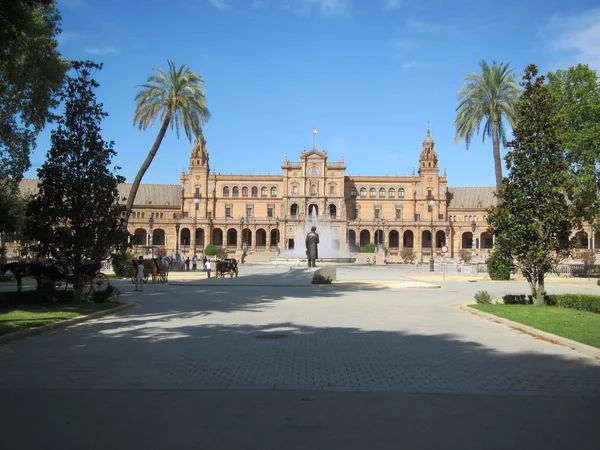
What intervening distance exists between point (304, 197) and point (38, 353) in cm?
9160

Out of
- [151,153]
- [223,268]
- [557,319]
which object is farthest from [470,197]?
[557,319]

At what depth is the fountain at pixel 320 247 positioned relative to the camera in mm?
62938

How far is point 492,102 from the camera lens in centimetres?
3500

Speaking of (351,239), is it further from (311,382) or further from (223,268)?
(311,382)

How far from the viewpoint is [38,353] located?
Answer: 8.64m

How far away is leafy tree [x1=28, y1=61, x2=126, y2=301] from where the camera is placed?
15.8m

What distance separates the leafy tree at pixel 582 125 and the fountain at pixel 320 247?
28076 millimetres

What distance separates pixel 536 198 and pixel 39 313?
572 inches

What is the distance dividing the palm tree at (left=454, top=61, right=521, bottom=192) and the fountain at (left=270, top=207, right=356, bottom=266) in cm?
2629

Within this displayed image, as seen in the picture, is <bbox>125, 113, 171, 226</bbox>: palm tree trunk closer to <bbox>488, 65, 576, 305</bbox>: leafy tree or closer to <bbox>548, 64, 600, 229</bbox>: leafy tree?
<bbox>488, 65, 576, 305</bbox>: leafy tree

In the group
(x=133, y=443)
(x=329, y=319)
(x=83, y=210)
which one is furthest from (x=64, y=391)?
(x=83, y=210)

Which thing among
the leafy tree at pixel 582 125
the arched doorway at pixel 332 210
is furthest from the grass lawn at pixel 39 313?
the arched doorway at pixel 332 210

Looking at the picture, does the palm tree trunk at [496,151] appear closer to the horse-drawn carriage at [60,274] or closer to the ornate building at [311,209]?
the horse-drawn carriage at [60,274]

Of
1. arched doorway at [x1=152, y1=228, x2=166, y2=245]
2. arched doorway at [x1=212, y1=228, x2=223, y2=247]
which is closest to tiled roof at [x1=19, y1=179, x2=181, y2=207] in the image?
arched doorway at [x1=152, y1=228, x2=166, y2=245]
